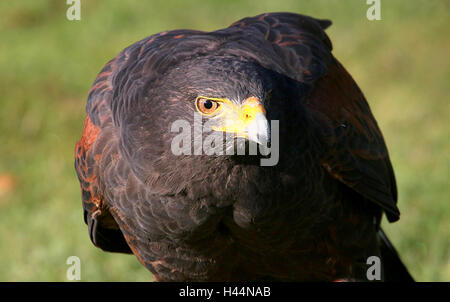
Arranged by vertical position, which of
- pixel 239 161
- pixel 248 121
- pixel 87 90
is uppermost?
pixel 87 90

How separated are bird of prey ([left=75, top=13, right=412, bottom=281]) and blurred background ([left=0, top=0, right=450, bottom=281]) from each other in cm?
182

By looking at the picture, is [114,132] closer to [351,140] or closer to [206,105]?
[206,105]

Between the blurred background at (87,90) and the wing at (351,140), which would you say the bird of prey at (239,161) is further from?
the blurred background at (87,90)

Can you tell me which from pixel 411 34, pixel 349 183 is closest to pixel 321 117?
pixel 349 183

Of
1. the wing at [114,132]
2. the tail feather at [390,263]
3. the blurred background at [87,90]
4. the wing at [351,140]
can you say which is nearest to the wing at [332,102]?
the wing at [351,140]

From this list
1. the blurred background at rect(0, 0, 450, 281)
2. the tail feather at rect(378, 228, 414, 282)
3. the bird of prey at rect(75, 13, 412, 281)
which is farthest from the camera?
the blurred background at rect(0, 0, 450, 281)

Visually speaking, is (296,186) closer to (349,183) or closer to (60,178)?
(349,183)

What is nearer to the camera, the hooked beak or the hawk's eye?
the hooked beak

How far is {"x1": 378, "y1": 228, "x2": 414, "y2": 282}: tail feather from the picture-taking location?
535cm

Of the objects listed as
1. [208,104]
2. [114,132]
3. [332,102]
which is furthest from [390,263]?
[208,104]

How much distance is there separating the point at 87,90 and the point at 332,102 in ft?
19.6

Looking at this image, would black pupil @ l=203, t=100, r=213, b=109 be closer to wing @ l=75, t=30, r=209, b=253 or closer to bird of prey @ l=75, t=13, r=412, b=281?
bird of prey @ l=75, t=13, r=412, b=281

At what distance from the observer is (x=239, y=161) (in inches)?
143

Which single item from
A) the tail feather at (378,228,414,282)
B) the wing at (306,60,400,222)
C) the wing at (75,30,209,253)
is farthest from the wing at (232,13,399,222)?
the tail feather at (378,228,414,282)
